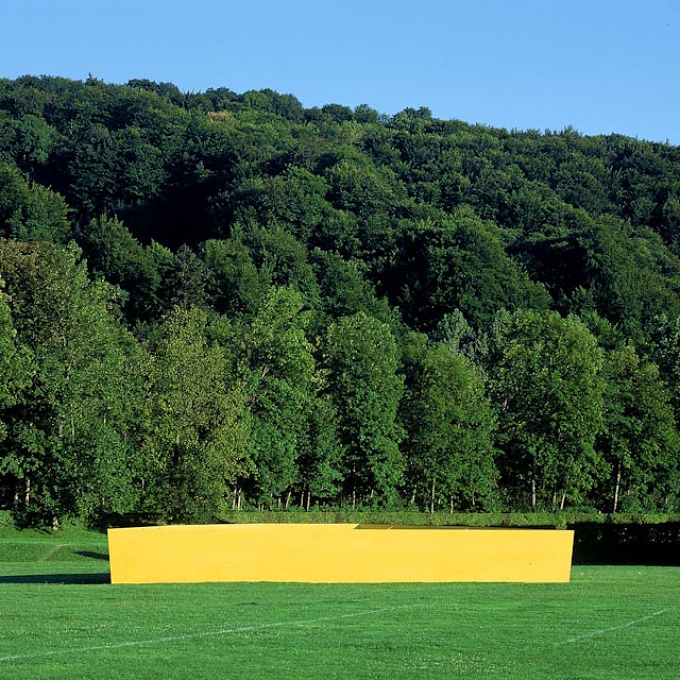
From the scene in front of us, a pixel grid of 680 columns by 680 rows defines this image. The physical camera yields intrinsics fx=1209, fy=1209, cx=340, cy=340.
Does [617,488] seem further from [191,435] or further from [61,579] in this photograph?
[61,579]

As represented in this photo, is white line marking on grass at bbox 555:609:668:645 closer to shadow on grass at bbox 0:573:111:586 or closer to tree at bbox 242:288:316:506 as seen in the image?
shadow on grass at bbox 0:573:111:586

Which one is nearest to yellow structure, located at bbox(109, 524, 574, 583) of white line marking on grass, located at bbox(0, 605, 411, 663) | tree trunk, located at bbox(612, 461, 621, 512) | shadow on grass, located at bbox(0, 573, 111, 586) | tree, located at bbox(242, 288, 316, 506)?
shadow on grass, located at bbox(0, 573, 111, 586)

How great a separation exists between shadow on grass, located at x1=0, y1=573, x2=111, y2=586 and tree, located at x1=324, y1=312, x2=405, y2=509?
30966mm

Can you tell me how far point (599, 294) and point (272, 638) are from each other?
92.6 m

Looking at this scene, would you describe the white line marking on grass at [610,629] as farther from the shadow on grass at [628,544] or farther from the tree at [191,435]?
the tree at [191,435]

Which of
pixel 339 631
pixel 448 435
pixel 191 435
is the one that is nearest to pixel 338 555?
pixel 339 631

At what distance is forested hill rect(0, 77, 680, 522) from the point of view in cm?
5272

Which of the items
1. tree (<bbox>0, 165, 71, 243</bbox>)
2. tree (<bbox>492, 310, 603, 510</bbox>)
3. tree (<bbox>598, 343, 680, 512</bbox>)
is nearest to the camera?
tree (<bbox>492, 310, 603, 510</bbox>)

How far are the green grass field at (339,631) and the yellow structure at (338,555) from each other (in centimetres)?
99

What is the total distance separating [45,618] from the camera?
1755cm

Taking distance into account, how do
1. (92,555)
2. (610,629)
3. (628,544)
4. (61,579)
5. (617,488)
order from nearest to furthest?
1. (610,629)
2. (61,579)
3. (92,555)
4. (628,544)
5. (617,488)

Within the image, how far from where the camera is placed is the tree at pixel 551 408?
60.6 metres

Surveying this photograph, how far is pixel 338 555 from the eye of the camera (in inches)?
1013

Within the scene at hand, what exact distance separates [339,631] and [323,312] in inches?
3297
